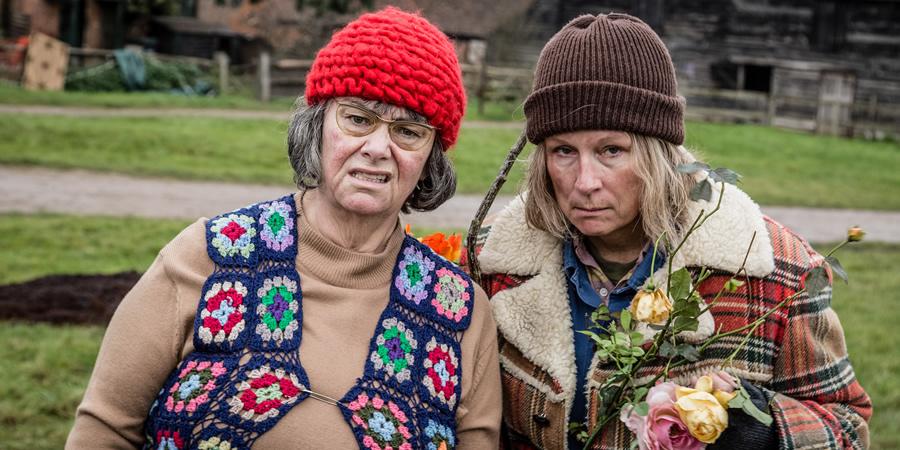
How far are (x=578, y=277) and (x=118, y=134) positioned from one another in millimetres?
11548

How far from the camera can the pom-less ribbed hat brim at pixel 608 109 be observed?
2223mm

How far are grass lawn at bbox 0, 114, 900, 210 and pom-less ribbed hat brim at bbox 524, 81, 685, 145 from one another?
690cm

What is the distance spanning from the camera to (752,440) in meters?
2.08

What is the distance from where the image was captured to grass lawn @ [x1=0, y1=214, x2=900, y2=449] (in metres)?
4.04

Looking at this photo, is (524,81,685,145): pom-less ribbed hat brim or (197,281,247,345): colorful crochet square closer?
(197,281,247,345): colorful crochet square

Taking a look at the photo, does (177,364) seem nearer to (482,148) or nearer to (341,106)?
(341,106)

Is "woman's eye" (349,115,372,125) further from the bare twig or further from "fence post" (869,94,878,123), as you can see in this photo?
"fence post" (869,94,878,123)

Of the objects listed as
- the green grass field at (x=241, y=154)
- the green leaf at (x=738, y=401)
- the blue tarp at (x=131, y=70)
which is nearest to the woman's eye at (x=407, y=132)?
the green leaf at (x=738, y=401)

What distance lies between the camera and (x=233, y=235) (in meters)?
2.17

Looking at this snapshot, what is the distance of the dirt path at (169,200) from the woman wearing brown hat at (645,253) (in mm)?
5806

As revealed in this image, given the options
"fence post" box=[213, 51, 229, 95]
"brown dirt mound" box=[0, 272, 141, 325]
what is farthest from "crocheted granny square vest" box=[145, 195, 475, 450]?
"fence post" box=[213, 51, 229, 95]

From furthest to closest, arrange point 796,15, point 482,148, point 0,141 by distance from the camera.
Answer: point 796,15 → point 482,148 → point 0,141

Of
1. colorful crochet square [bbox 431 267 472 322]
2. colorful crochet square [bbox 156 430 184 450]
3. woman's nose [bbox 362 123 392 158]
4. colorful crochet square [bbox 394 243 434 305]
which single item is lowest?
colorful crochet square [bbox 156 430 184 450]

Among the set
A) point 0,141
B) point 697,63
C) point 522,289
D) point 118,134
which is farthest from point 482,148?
point 697,63
